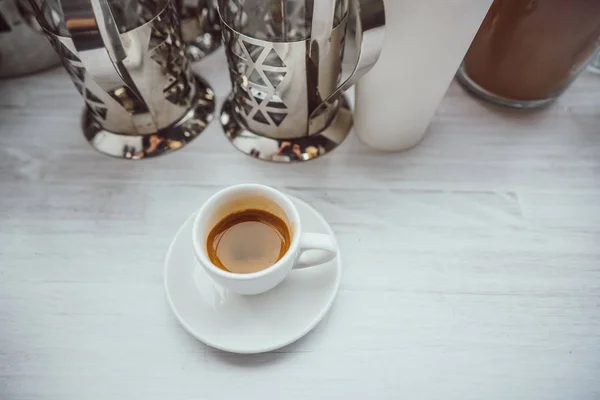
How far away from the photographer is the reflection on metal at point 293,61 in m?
0.32

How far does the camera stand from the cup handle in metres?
0.31

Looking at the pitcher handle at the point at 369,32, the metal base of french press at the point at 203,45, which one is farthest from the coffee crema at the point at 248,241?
the metal base of french press at the point at 203,45

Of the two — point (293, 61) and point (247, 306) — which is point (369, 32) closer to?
point (293, 61)

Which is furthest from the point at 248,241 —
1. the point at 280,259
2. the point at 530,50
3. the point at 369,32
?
the point at 530,50

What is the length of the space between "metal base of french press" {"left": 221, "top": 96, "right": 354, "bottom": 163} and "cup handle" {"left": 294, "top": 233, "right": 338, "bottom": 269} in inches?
5.1

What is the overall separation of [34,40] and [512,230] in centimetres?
47

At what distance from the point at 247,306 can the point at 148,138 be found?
197 millimetres

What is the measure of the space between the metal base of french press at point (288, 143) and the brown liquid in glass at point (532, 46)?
5.4 inches

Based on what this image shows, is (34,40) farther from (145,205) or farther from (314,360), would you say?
(314,360)

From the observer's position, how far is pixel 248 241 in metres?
0.34

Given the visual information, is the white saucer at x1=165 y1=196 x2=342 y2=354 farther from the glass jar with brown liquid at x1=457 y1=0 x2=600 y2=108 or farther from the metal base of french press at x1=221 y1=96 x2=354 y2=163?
the glass jar with brown liquid at x1=457 y1=0 x2=600 y2=108

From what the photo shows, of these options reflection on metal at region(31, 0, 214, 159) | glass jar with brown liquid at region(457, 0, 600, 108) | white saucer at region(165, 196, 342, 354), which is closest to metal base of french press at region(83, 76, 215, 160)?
reflection on metal at region(31, 0, 214, 159)

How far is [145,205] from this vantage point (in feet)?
1.32

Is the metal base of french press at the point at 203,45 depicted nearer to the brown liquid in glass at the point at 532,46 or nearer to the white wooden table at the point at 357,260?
the white wooden table at the point at 357,260
